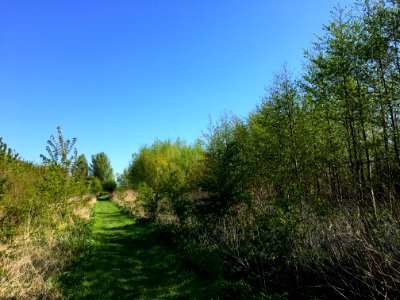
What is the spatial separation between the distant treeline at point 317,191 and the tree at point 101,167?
6908 cm

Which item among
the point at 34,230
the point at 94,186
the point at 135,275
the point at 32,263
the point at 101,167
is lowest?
the point at 135,275

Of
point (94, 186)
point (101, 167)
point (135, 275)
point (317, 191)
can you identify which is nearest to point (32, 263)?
point (135, 275)

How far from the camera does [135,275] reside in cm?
838

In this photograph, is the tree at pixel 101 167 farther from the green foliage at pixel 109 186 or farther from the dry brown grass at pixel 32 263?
the dry brown grass at pixel 32 263

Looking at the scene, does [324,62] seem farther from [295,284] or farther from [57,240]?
[57,240]

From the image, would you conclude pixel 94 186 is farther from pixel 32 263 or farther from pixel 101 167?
pixel 101 167

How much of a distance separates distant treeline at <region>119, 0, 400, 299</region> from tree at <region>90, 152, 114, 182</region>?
227 ft

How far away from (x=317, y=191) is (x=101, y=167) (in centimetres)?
7823

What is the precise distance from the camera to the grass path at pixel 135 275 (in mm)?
7004

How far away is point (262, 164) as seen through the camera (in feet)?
49.3

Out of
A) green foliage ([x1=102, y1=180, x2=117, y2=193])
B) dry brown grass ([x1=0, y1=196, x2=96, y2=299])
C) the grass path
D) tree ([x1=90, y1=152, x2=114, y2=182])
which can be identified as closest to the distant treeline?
the grass path

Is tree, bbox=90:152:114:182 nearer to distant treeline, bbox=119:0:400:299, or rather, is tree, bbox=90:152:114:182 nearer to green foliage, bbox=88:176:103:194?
green foliage, bbox=88:176:103:194

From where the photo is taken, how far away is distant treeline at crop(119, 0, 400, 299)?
557 centimetres

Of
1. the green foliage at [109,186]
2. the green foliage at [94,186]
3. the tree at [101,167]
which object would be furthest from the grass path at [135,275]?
the tree at [101,167]
